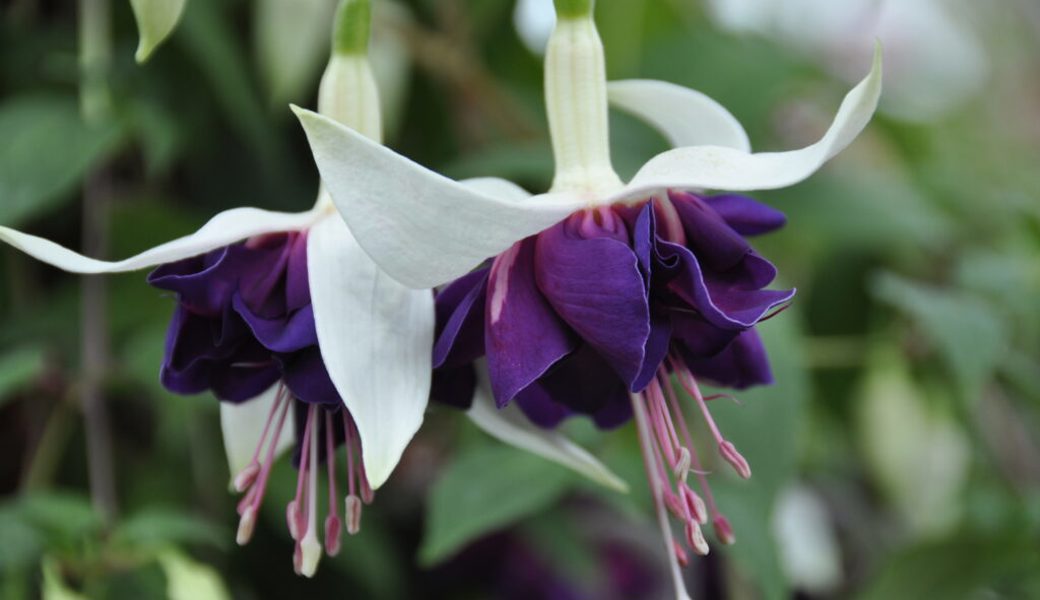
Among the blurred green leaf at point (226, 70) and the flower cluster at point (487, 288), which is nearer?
the flower cluster at point (487, 288)

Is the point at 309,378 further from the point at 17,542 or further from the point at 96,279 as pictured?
the point at 96,279

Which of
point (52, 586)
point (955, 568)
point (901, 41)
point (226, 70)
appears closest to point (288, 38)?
point (226, 70)

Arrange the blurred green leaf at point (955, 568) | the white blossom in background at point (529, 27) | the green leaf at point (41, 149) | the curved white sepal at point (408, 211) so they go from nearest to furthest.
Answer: the curved white sepal at point (408, 211)
the green leaf at point (41, 149)
the blurred green leaf at point (955, 568)
the white blossom in background at point (529, 27)

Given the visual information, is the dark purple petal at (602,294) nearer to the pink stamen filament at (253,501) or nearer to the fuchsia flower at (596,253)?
the fuchsia flower at (596,253)

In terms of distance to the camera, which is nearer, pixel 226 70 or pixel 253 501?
pixel 253 501

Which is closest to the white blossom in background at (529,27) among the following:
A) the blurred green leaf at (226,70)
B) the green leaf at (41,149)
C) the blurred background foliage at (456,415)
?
the blurred background foliage at (456,415)
